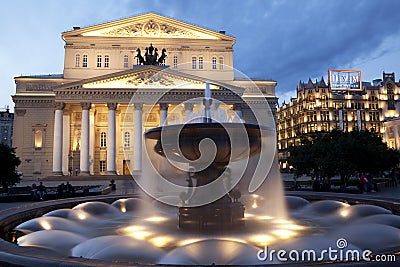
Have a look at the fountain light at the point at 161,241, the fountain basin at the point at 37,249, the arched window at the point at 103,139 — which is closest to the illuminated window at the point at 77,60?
the arched window at the point at 103,139

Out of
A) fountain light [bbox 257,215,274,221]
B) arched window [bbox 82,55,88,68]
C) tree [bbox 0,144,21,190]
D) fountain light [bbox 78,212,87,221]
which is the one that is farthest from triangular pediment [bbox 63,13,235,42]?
fountain light [bbox 257,215,274,221]

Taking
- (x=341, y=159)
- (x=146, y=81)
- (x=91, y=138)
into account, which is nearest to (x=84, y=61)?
(x=146, y=81)

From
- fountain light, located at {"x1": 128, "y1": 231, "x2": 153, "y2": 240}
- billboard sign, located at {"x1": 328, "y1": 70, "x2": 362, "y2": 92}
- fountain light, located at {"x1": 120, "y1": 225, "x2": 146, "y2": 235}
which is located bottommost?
fountain light, located at {"x1": 120, "y1": 225, "x2": 146, "y2": 235}

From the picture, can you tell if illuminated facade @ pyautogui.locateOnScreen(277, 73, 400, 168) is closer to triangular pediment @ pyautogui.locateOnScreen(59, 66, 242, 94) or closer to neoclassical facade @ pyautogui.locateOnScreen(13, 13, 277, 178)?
neoclassical facade @ pyautogui.locateOnScreen(13, 13, 277, 178)

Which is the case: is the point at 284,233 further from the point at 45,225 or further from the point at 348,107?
the point at 348,107

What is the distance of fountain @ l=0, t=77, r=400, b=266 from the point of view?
418cm

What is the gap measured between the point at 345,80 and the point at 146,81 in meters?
45.5

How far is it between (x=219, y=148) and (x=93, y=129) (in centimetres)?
3416

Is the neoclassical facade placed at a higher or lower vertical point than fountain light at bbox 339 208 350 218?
higher

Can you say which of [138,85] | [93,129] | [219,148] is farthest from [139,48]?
[219,148]

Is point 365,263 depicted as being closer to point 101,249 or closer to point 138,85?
point 101,249

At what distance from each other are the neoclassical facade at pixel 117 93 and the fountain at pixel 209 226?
24930 mm

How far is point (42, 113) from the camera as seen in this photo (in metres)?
38.2

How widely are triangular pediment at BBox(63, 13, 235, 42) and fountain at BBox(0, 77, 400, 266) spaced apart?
3600cm
